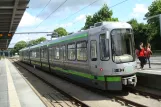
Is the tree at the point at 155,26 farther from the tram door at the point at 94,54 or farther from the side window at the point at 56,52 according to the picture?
the tram door at the point at 94,54

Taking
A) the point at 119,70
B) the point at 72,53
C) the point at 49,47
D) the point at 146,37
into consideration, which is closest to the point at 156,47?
the point at 146,37

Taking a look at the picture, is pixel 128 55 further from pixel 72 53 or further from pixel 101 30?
pixel 72 53

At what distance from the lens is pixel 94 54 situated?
47.8ft

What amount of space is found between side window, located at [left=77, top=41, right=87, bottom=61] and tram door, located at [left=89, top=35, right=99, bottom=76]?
2.69ft

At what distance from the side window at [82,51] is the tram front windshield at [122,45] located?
2.35 meters

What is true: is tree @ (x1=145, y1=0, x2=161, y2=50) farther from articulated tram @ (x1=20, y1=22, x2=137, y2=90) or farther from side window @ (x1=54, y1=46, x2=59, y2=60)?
articulated tram @ (x1=20, y1=22, x2=137, y2=90)

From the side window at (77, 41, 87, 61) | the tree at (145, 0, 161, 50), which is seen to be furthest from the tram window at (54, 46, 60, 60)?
the tree at (145, 0, 161, 50)

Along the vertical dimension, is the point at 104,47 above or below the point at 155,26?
below

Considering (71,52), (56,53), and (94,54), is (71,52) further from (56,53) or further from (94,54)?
(56,53)

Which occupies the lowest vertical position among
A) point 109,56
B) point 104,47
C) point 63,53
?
point 109,56

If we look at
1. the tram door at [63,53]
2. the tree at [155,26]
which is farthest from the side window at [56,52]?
the tree at [155,26]

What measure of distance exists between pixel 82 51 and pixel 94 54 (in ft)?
6.04

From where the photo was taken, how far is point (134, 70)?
557 inches

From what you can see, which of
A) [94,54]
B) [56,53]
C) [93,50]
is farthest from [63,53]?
[94,54]
